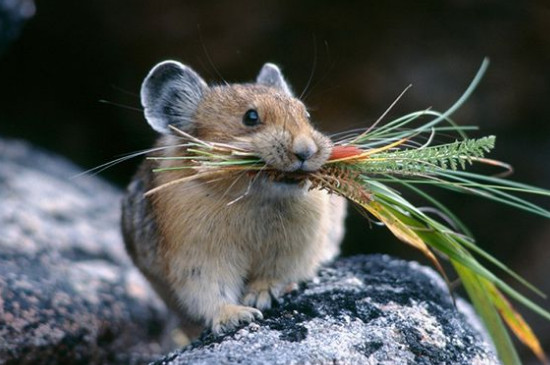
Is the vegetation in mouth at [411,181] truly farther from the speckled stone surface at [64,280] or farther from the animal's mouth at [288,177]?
the speckled stone surface at [64,280]

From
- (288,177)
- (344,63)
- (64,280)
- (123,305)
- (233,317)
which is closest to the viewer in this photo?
(288,177)

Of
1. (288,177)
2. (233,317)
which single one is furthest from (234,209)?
(233,317)

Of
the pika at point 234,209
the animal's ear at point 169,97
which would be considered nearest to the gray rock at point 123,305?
the pika at point 234,209

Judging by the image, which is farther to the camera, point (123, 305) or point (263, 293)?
point (123, 305)

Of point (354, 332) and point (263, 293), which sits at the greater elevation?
point (354, 332)

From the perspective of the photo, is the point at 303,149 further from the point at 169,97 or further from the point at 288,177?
the point at 169,97
